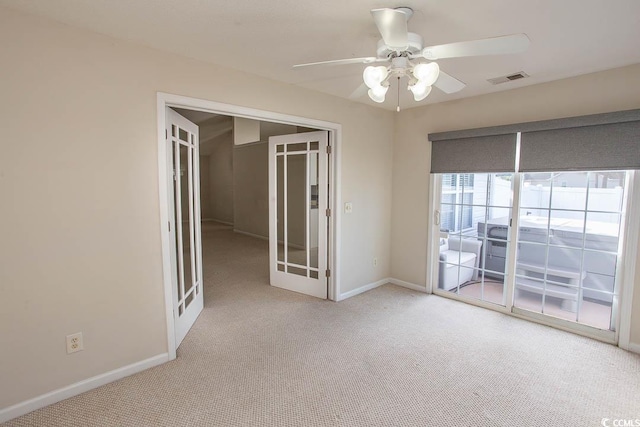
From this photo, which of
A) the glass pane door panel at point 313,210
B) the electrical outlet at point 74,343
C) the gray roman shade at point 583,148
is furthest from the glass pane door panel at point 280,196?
the gray roman shade at point 583,148

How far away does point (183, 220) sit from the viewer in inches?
121

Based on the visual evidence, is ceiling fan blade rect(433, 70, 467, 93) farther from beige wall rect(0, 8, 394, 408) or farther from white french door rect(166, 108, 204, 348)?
white french door rect(166, 108, 204, 348)

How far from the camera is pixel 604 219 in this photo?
9.63 ft

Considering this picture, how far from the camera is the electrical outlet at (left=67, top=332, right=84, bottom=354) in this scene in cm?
214

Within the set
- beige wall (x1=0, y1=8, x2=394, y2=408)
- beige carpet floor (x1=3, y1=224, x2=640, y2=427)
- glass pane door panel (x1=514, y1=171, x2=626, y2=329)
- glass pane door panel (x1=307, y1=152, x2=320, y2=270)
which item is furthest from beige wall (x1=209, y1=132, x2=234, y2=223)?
glass pane door panel (x1=514, y1=171, x2=626, y2=329)

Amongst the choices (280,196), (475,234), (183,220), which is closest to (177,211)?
(183,220)

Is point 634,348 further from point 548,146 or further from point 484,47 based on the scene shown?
point 484,47

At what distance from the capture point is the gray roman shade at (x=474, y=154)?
11.0 feet

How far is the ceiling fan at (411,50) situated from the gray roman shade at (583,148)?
5.32 feet

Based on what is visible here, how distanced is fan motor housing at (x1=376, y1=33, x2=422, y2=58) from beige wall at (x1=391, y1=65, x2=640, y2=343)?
206cm

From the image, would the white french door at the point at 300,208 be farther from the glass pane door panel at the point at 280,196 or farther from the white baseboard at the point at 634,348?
the white baseboard at the point at 634,348

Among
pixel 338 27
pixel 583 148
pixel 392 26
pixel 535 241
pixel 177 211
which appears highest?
pixel 338 27

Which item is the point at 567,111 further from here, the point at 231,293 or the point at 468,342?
the point at 231,293

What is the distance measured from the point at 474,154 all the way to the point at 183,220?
3176 mm
